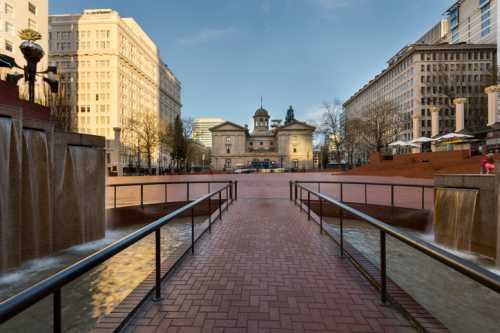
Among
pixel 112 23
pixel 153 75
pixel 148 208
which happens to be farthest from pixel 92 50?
pixel 148 208

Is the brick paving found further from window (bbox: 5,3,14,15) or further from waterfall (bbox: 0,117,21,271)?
window (bbox: 5,3,14,15)

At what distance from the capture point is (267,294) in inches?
138

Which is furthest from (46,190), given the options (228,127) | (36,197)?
(228,127)

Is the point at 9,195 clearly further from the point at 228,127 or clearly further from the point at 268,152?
the point at 228,127

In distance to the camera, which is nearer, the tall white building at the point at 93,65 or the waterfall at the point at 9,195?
the waterfall at the point at 9,195

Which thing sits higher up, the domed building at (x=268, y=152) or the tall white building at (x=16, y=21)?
the tall white building at (x=16, y=21)

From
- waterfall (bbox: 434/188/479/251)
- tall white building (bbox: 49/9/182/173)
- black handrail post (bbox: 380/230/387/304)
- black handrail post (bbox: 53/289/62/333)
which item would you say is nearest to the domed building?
tall white building (bbox: 49/9/182/173)

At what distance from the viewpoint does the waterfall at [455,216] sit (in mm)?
7094

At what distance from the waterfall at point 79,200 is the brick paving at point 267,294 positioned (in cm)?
413

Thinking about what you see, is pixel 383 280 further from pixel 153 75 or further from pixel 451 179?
pixel 153 75

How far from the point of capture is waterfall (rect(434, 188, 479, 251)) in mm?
7094

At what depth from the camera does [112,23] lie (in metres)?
71.1

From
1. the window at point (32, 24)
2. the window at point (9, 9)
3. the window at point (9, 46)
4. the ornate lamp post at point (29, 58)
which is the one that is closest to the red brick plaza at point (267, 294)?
the ornate lamp post at point (29, 58)

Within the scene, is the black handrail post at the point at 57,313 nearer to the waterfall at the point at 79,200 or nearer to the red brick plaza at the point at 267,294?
the red brick plaza at the point at 267,294
